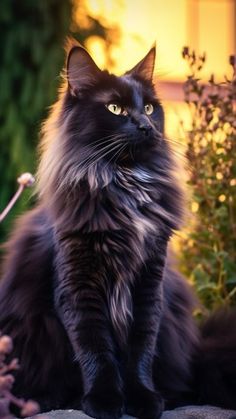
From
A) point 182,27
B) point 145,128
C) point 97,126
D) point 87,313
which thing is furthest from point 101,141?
point 182,27

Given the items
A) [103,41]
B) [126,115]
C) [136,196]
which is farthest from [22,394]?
[103,41]

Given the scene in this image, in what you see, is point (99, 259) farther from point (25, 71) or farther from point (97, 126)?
point (25, 71)

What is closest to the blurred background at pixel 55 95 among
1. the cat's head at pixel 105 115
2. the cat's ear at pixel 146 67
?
the cat's ear at pixel 146 67

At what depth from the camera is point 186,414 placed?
2926 mm

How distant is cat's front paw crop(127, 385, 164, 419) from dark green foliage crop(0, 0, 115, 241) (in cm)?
232

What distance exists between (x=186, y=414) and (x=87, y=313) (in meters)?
0.55

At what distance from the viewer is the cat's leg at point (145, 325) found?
9.60ft

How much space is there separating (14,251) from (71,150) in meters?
0.54

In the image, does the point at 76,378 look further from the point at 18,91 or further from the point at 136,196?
the point at 18,91

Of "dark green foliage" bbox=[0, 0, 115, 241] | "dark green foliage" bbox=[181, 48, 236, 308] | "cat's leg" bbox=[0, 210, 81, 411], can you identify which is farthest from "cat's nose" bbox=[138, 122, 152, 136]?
"dark green foliage" bbox=[0, 0, 115, 241]

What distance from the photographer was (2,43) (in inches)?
200

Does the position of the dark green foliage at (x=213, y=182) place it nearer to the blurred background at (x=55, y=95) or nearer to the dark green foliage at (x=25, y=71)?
the blurred background at (x=55, y=95)

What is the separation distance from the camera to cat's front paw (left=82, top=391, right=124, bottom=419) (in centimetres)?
273

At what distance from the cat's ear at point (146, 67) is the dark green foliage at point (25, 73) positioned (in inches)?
72.6
